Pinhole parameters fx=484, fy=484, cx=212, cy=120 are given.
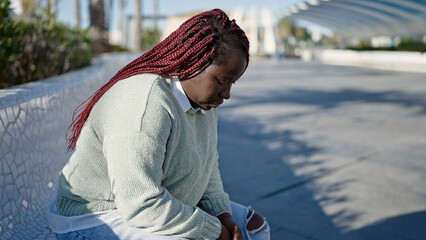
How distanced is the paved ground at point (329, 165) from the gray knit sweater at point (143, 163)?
5.30 feet

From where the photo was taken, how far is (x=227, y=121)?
766cm

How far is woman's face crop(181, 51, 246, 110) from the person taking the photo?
1.80m

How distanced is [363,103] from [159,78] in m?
8.40

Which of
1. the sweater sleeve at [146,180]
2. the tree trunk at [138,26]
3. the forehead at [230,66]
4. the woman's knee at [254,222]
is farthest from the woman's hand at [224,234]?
the tree trunk at [138,26]

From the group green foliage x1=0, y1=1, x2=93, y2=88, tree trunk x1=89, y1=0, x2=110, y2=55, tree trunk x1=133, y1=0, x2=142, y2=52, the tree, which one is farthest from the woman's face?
tree trunk x1=133, y1=0, x2=142, y2=52

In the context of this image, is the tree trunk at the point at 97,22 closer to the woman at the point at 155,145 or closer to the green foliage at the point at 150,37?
the woman at the point at 155,145

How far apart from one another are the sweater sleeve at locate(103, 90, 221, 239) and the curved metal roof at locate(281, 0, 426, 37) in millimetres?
27233

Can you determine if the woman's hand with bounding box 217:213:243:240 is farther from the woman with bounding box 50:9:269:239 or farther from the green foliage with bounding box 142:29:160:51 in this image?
the green foliage with bounding box 142:29:160:51

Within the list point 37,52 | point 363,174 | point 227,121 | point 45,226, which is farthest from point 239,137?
point 45,226

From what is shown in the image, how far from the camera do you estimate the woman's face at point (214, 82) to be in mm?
1804

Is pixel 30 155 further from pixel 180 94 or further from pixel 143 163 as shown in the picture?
pixel 143 163

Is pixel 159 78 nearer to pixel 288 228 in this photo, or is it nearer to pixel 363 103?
pixel 288 228

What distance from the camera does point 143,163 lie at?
162 centimetres

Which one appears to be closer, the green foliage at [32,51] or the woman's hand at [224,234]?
the woman's hand at [224,234]
